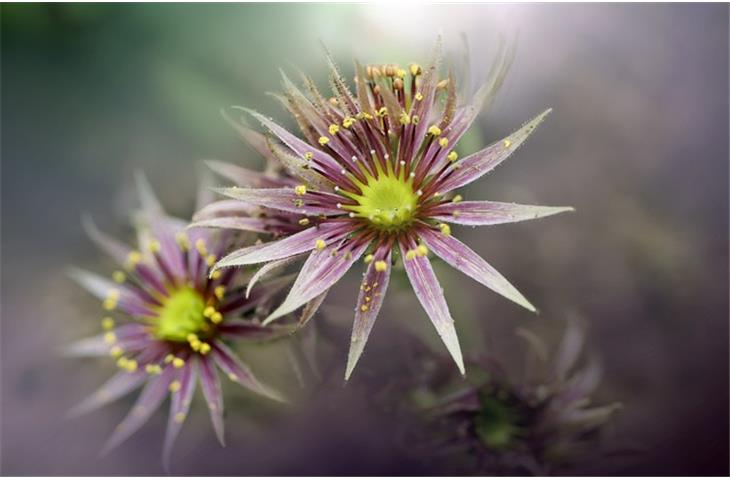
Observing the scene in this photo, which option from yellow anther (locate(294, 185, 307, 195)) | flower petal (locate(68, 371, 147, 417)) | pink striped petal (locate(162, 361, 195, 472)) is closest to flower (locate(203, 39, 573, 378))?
yellow anther (locate(294, 185, 307, 195))

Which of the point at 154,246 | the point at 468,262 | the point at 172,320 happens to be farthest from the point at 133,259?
the point at 468,262

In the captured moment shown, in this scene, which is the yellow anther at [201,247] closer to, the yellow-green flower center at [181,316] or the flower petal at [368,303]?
the yellow-green flower center at [181,316]

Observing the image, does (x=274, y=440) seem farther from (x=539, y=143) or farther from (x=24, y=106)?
(x=24, y=106)

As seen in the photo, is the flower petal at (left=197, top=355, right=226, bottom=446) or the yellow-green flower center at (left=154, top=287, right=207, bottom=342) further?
the yellow-green flower center at (left=154, top=287, right=207, bottom=342)

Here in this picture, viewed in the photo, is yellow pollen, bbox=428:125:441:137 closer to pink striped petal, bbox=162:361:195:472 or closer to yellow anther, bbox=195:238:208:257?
yellow anther, bbox=195:238:208:257

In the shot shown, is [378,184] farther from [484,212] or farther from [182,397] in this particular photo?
[182,397]

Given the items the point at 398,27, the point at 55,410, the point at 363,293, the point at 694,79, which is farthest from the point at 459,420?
the point at 55,410
